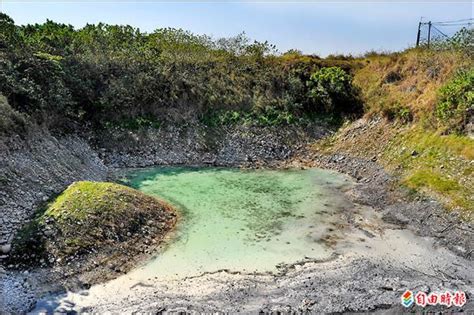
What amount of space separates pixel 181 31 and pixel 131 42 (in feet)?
13.1

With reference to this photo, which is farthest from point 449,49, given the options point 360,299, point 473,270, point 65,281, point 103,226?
point 65,281

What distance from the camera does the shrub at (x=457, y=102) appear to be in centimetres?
2064

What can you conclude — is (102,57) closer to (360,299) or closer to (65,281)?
(65,281)

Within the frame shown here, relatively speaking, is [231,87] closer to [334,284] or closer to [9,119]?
[9,119]

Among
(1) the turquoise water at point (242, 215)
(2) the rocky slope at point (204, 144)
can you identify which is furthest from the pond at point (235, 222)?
(2) the rocky slope at point (204, 144)

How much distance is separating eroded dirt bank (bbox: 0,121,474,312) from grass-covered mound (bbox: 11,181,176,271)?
100 centimetres

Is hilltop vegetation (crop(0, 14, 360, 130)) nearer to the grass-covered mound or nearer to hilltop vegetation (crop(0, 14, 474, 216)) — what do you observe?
hilltop vegetation (crop(0, 14, 474, 216))

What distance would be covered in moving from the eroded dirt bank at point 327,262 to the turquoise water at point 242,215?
797mm

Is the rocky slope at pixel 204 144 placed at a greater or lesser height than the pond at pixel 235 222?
greater

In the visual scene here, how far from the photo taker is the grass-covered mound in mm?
13453

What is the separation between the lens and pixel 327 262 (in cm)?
1406

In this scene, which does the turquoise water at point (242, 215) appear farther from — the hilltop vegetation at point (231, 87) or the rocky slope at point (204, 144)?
the hilltop vegetation at point (231, 87)

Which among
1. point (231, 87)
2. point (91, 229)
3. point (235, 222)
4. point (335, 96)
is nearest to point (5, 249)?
point (91, 229)

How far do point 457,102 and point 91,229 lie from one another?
1826cm
